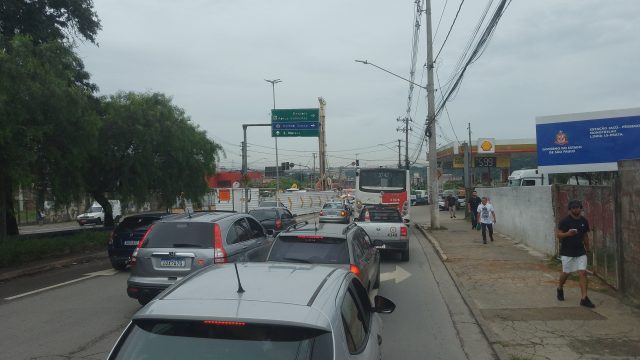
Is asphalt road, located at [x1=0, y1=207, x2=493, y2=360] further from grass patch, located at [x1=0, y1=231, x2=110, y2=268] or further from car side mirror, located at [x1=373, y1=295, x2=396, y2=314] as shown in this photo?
car side mirror, located at [x1=373, y1=295, x2=396, y2=314]

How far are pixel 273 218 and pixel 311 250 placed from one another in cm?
1398

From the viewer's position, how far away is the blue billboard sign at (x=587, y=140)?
18844 millimetres

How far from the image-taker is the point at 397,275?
1398cm

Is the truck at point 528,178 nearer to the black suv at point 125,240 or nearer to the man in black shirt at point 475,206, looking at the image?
the man in black shirt at point 475,206

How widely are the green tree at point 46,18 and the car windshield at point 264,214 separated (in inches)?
373

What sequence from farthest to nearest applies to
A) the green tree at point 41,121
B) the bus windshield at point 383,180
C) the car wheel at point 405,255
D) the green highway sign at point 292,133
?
the green highway sign at point 292,133 → the bus windshield at point 383,180 → the car wheel at point 405,255 → the green tree at point 41,121

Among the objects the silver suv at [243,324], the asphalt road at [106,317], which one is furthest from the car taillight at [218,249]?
the silver suv at [243,324]

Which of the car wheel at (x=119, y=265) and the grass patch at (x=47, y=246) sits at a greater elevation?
the grass patch at (x=47, y=246)

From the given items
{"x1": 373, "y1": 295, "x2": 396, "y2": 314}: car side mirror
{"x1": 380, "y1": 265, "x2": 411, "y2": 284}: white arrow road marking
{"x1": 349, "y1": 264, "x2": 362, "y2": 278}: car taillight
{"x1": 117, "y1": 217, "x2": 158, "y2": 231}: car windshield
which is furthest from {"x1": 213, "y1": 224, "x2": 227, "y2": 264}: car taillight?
{"x1": 117, "y1": 217, "x2": 158, "y2": 231}: car windshield

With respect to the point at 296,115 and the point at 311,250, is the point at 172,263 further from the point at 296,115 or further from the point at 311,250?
the point at 296,115

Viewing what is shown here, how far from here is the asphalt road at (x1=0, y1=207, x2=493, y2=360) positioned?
24.1 ft

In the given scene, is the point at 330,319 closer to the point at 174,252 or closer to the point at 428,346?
the point at 428,346

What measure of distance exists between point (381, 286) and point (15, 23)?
16.6 meters

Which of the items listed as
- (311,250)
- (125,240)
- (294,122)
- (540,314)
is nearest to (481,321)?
(540,314)
